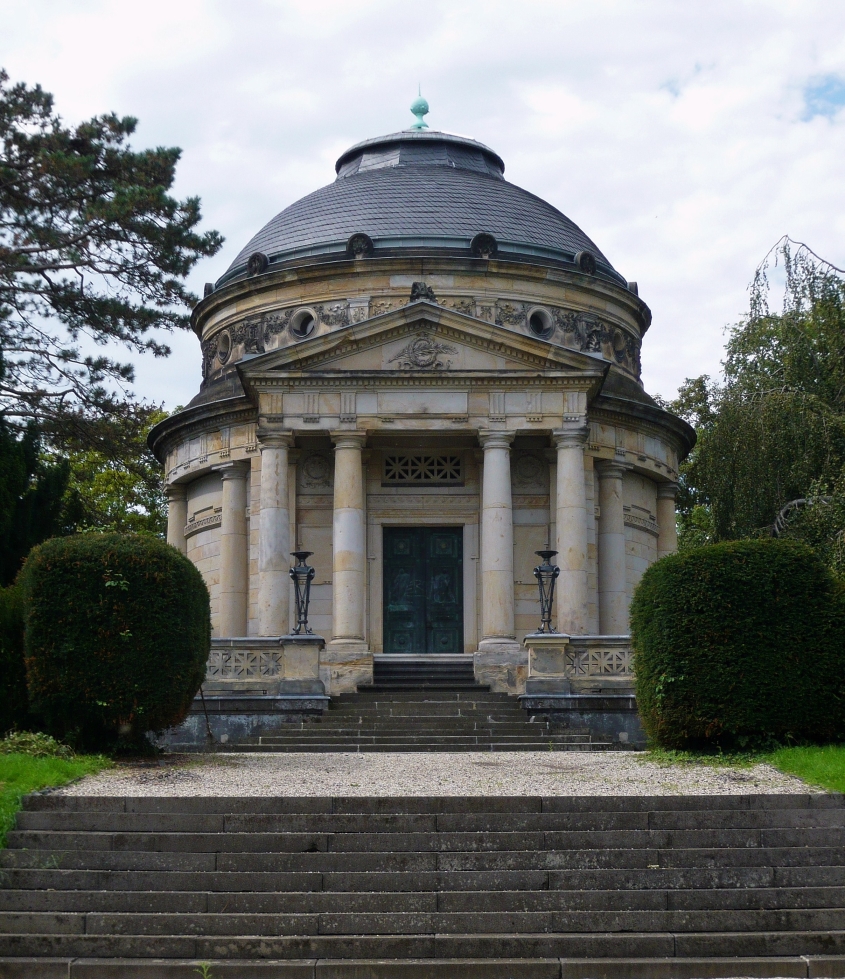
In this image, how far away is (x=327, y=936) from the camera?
1122cm

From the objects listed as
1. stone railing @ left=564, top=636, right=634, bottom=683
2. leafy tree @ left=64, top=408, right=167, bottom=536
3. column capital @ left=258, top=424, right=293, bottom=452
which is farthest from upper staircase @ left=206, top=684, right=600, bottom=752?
leafy tree @ left=64, top=408, right=167, bottom=536

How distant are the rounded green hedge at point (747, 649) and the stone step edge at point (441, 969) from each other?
625 centimetres

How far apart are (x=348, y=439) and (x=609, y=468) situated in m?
7.04

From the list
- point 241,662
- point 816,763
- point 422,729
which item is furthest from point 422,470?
point 816,763

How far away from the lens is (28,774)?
14.4 m

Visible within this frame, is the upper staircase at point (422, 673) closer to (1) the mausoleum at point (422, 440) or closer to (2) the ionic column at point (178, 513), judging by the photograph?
(1) the mausoleum at point (422, 440)

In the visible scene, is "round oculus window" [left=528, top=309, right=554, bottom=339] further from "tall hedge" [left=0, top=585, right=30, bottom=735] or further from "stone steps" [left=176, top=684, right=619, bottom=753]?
"tall hedge" [left=0, top=585, right=30, bottom=735]

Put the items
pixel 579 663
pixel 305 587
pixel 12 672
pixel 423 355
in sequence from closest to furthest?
pixel 12 672, pixel 579 663, pixel 305 587, pixel 423 355

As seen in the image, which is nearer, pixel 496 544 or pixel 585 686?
pixel 585 686

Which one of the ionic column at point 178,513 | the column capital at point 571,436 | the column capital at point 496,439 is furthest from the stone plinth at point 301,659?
the ionic column at point 178,513

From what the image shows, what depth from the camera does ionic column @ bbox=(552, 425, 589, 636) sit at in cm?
2842

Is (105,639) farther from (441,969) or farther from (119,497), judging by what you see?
(119,497)

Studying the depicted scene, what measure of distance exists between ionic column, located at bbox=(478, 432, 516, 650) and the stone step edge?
53.5 feet

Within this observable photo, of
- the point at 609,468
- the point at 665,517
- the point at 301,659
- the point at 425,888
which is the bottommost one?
the point at 425,888
